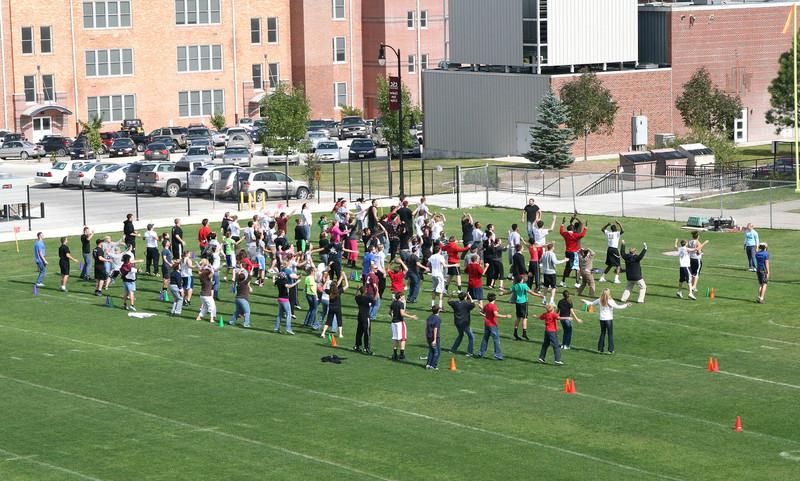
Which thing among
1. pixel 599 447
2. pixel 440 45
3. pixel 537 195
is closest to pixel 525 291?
pixel 599 447

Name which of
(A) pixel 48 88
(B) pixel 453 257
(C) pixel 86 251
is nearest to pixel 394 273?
(B) pixel 453 257

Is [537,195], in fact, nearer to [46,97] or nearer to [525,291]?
[525,291]

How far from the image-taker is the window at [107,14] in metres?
93.3

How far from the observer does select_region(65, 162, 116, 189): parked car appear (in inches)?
2549

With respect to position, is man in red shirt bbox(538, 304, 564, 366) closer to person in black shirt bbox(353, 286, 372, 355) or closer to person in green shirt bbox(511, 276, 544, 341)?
person in green shirt bbox(511, 276, 544, 341)

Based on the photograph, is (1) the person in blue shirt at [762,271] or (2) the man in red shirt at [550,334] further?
Answer: (1) the person in blue shirt at [762,271]

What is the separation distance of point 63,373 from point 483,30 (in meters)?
53.3

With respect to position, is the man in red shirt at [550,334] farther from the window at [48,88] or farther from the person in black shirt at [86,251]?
the window at [48,88]

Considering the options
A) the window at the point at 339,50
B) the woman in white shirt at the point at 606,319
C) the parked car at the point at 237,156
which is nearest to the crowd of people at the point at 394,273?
the woman in white shirt at the point at 606,319

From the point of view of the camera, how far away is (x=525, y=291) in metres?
30.8

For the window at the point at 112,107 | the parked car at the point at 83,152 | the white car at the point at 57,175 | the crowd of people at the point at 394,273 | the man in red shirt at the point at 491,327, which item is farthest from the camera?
the window at the point at 112,107

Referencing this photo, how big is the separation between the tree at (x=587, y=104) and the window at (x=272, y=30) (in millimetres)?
34930

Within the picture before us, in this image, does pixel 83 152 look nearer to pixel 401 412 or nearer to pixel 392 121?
pixel 392 121

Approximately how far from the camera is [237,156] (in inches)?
2931
